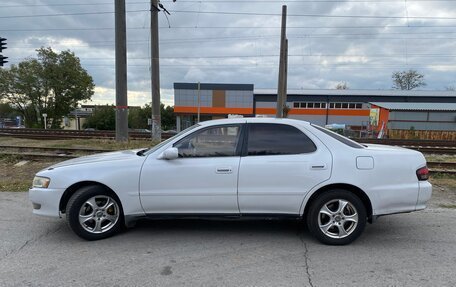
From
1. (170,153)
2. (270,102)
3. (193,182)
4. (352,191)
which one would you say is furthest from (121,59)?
(270,102)

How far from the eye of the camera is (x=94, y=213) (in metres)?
4.50

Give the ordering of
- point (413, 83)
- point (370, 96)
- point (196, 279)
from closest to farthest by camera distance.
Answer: point (196, 279) < point (370, 96) < point (413, 83)

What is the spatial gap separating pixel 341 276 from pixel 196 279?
143 cm

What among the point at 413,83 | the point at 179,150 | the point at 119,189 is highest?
the point at 413,83

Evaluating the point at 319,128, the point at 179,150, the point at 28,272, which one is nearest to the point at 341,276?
the point at 319,128

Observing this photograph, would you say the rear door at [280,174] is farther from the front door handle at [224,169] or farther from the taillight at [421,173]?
the taillight at [421,173]

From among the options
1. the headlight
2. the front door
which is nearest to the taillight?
the front door

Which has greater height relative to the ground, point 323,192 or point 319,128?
point 319,128

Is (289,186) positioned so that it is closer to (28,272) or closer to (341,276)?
(341,276)

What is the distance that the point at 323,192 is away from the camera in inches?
172

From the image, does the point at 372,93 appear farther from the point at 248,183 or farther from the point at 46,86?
the point at 248,183

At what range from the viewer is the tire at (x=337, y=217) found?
14.1 feet

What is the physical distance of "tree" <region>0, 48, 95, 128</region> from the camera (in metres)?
43.5

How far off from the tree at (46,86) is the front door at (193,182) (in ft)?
146
